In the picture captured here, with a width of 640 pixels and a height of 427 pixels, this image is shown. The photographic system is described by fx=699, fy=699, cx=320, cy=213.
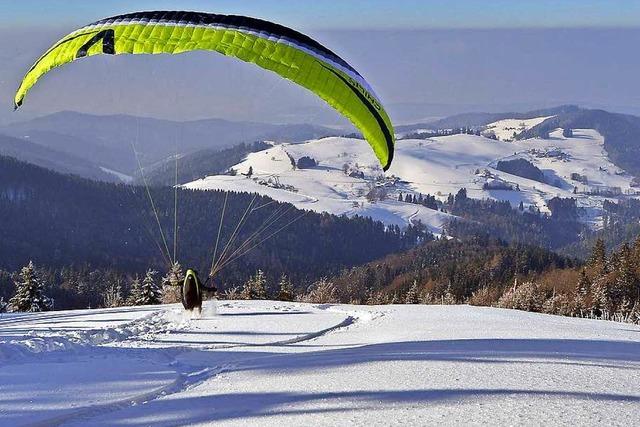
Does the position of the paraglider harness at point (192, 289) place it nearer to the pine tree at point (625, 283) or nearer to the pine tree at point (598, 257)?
the pine tree at point (625, 283)

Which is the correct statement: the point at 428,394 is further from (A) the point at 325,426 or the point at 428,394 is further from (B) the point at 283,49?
(B) the point at 283,49

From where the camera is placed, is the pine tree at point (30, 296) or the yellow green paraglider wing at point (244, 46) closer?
the yellow green paraglider wing at point (244, 46)

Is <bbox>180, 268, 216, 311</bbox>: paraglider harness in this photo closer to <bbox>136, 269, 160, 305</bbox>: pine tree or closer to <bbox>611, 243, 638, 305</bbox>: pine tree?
<bbox>136, 269, 160, 305</bbox>: pine tree

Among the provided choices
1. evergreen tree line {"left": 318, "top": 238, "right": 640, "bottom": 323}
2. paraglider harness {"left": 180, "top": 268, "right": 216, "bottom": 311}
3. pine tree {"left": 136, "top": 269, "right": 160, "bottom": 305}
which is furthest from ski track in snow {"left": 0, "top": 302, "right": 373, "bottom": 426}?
pine tree {"left": 136, "top": 269, "right": 160, "bottom": 305}

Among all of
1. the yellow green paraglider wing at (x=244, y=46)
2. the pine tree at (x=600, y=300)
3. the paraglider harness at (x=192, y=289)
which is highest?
the yellow green paraglider wing at (x=244, y=46)

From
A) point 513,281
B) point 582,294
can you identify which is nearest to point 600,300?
point 582,294

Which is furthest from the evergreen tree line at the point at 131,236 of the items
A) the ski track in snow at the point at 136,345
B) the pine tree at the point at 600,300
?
the ski track in snow at the point at 136,345
